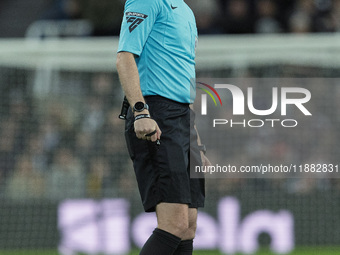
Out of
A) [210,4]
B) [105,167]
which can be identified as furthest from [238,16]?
[105,167]

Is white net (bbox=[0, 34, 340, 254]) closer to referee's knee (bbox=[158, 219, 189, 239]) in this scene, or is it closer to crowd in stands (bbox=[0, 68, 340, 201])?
crowd in stands (bbox=[0, 68, 340, 201])

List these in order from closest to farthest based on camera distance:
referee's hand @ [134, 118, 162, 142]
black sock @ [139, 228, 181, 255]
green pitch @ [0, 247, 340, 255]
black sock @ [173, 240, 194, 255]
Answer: referee's hand @ [134, 118, 162, 142] → black sock @ [139, 228, 181, 255] → black sock @ [173, 240, 194, 255] → green pitch @ [0, 247, 340, 255]

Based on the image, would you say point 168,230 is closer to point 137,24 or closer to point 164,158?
point 164,158

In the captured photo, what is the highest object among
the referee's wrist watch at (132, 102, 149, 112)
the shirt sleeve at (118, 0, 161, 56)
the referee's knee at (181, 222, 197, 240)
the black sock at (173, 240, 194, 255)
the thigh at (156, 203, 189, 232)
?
the shirt sleeve at (118, 0, 161, 56)

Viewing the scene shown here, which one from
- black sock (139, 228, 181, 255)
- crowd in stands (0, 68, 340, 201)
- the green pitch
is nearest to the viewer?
black sock (139, 228, 181, 255)

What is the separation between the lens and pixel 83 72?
9148 millimetres

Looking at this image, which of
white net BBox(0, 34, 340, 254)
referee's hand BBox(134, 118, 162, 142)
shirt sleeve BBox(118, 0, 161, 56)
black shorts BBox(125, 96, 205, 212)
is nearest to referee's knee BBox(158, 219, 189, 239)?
black shorts BBox(125, 96, 205, 212)

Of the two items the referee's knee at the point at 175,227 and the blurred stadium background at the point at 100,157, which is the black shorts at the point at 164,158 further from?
the blurred stadium background at the point at 100,157

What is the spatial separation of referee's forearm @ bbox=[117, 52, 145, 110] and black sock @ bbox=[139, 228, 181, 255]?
66 cm

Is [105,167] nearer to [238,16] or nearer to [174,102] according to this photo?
[238,16]

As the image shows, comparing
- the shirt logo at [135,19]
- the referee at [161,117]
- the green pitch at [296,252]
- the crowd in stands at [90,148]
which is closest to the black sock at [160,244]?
the referee at [161,117]

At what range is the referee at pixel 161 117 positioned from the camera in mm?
3682

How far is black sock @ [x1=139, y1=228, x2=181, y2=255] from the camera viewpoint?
3.67m

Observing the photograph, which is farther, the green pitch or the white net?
the white net
